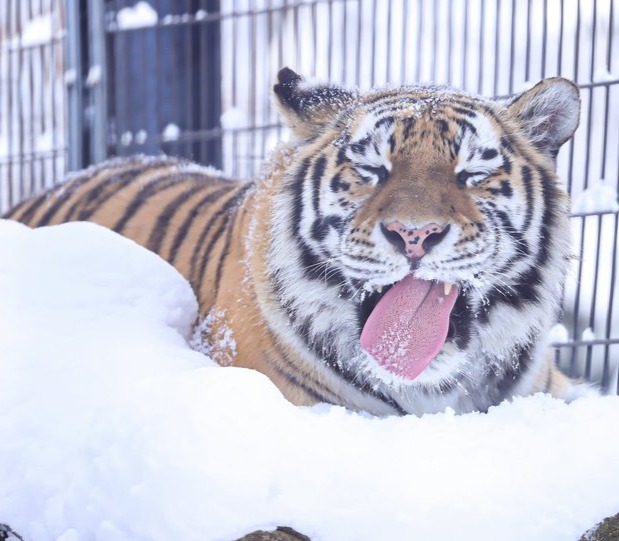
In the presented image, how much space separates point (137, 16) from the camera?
3.66m

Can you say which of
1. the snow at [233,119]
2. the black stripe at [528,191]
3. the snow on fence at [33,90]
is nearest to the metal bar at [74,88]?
the snow on fence at [33,90]

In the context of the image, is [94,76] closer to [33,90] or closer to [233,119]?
[33,90]

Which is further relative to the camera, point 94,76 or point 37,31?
point 37,31

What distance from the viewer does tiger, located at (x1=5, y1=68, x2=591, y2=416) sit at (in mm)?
1872

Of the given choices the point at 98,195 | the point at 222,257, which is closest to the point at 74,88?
the point at 98,195

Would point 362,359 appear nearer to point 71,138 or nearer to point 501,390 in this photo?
point 501,390

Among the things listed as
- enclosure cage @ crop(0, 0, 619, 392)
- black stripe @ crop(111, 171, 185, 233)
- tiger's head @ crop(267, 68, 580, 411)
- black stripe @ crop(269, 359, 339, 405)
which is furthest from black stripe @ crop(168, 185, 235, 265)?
black stripe @ crop(269, 359, 339, 405)

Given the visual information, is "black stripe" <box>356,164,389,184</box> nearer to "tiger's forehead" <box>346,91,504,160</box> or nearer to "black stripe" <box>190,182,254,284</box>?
"tiger's forehead" <box>346,91,504,160</box>

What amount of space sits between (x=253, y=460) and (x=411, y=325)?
51 cm

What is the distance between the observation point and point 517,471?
1.50 metres

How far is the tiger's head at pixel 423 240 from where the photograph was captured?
6.11 feet

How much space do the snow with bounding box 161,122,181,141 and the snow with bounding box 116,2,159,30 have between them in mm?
355

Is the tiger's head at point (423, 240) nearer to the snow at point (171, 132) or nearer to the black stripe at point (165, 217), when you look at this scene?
the black stripe at point (165, 217)

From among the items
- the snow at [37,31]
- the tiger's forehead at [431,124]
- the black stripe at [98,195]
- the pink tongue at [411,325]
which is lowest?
the pink tongue at [411,325]
